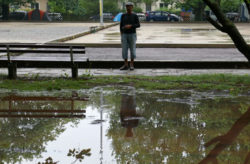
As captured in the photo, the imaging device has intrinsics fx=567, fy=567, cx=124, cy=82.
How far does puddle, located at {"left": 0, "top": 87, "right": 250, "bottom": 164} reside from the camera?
620 centimetres

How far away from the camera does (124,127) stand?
301 inches

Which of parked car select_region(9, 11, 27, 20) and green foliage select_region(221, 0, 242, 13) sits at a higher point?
green foliage select_region(221, 0, 242, 13)

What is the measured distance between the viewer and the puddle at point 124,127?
6195 mm

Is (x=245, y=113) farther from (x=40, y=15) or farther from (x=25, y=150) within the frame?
(x=40, y=15)

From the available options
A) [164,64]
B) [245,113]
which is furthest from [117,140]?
[164,64]

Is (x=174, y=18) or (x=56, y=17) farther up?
(x=56, y=17)

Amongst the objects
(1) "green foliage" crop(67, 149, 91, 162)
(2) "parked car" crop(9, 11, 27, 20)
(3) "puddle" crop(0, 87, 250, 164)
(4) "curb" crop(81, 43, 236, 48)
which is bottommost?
(2) "parked car" crop(9, 11, 27, 20)

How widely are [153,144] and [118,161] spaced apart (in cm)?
85

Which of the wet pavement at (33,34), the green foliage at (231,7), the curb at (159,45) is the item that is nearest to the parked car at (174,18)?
the green foliage at (231,7)

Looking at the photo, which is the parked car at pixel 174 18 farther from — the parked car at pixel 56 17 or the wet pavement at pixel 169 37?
the wet pavement at pixel 169 37

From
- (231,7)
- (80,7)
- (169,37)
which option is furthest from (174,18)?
(169,37)

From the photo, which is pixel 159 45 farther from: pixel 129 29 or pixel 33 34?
pixel 33 34

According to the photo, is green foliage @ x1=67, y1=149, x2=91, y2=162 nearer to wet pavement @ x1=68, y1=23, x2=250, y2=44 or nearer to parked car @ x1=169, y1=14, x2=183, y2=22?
wet pavement @ x1=68, y1=23, x2=250, y2=44

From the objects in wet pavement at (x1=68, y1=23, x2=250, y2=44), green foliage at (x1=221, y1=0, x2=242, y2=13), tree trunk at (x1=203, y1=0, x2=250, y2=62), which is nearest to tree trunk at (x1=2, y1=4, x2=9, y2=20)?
green foliage at (x1=221, y1=0, x2=242, y2=13)
